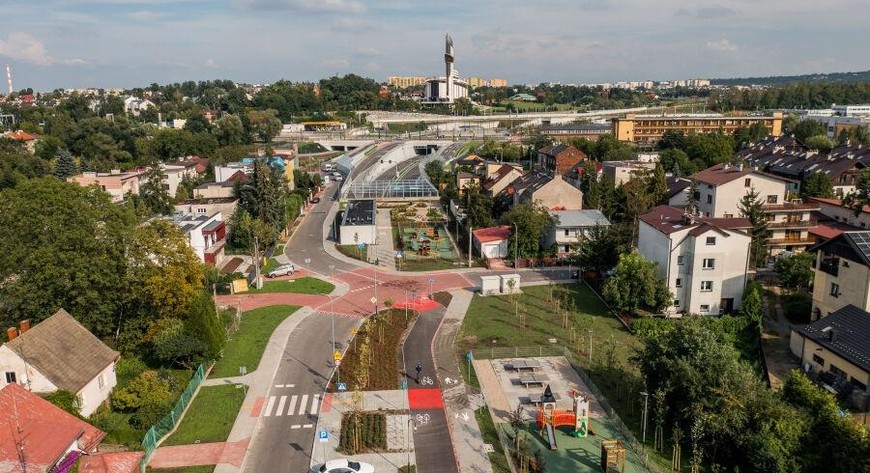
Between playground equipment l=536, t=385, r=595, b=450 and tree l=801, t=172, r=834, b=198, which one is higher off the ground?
tree l=801, t=172, r=834, b=198

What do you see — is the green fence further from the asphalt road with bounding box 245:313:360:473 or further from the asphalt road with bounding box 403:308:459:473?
the asphalt road with bounding box 403:308:459:473

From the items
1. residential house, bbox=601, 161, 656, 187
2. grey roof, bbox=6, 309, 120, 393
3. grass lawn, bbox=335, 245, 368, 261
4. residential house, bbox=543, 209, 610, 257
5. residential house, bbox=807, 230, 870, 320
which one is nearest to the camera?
grey roof, bbox=6, 309, 120, 393

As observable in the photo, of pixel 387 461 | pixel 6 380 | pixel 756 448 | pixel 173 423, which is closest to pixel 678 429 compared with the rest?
pixel 756 448

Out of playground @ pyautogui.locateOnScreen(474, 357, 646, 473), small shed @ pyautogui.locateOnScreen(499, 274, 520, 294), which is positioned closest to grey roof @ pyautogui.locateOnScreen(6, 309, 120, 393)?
playground @ pyautogui.locateOnScreen(474, 357, 646, 473)

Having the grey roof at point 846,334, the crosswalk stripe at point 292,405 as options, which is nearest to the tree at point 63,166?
the crosswalk stripe at point 292,405

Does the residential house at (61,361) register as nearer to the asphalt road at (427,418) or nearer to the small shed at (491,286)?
the asphalt road at (427,418)

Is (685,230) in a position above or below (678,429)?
above

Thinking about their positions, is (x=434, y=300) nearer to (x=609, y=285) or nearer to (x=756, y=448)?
(x=609, y=285)
